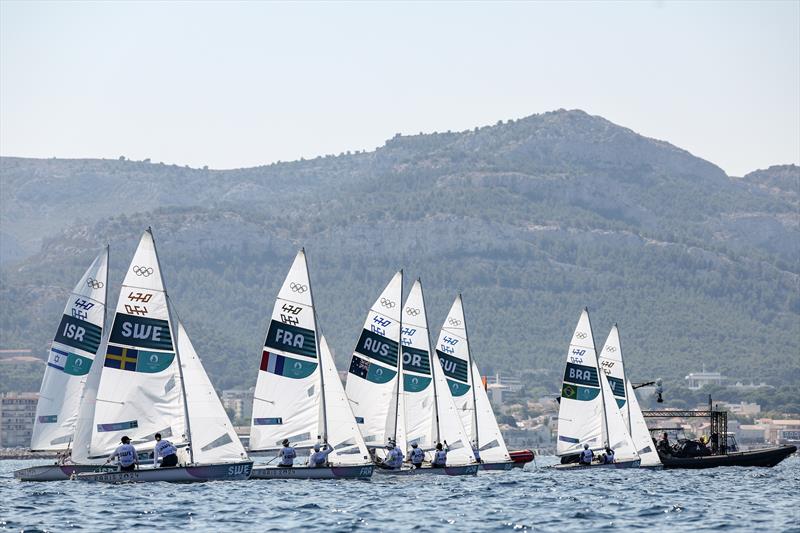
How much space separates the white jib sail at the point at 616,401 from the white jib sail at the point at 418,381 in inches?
602

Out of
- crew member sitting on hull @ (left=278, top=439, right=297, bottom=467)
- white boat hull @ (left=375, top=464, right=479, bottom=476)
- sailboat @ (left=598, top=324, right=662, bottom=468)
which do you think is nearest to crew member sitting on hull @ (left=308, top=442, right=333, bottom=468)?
crew member sitting on hull @ (left=278, top=439, right=297, bottom=467)

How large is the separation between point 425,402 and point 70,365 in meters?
15.5

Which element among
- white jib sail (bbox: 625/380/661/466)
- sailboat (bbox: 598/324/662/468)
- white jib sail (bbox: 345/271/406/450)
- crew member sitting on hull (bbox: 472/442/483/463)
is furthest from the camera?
sailboat (bbox: 598/324/662/468)

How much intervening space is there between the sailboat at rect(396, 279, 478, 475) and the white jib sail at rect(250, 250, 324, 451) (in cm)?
806

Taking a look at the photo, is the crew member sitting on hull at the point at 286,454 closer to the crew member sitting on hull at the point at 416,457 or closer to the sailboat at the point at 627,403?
the crew member sitting on hull at the point at 416,457

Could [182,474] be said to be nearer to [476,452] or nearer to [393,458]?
[393,458]

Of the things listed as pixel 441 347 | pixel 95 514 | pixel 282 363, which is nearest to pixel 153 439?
pixel 282 363

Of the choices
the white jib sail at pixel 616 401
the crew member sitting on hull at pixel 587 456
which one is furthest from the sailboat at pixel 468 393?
the white jib sail at pixel 616 401

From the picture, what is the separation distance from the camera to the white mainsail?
75.2 m

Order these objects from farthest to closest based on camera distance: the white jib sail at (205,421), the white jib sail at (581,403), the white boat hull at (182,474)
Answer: the white jib sail at (581,403) → the white jib sail at (205,421) → the white boat hull at (182,474)

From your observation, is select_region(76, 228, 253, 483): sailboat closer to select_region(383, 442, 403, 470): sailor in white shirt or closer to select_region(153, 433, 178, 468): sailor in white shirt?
select_region(153, 433, 178, 468): sailor in white shirt

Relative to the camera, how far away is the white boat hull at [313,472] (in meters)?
65.6

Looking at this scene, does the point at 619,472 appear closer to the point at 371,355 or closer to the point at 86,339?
the point at 371,355

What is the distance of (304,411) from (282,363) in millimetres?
2047
